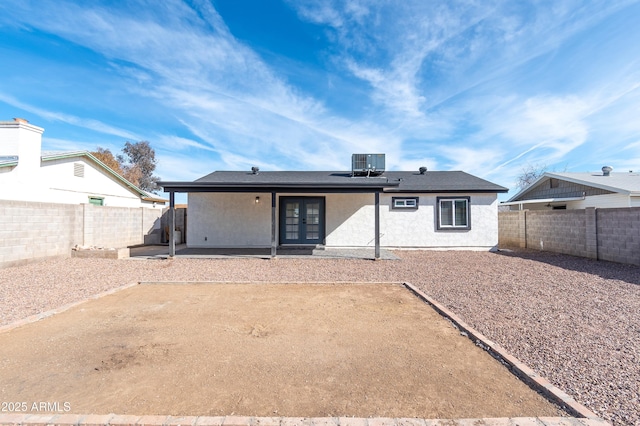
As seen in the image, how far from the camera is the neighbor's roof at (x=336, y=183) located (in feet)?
30.5

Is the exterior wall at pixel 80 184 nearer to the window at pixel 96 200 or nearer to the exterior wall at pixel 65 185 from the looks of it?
Result: the exterior wall at pixel 65 185

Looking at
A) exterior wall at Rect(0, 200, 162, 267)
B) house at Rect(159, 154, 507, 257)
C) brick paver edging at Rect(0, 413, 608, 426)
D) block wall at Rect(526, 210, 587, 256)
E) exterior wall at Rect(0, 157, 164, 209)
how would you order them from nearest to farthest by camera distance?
brick paver edging at Rect(0, 413, 608, 426), exterior wall at Rect(0, 200, 162, 267), block wall at Rect(526, 210, 587, 256), exterior wall at Rect(0, 157, 164, 209), house at Rect(159, 154, 507, 257)

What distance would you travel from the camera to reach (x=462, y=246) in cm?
1145

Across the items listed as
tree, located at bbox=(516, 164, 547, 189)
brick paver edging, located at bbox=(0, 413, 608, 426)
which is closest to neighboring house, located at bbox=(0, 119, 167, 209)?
brick paver edging, located at bbox=(0, 413, 608, 426)

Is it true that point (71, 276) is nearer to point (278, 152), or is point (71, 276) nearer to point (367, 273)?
point (367, 273)

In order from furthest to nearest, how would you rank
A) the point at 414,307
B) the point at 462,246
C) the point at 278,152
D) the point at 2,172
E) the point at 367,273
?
1. the point at 278,152
2. the point at 462,246
3. the point at 2,172
4. the point at 367,273
5. the point at 414,307

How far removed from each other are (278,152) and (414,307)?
1624cm

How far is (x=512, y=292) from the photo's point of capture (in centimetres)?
553

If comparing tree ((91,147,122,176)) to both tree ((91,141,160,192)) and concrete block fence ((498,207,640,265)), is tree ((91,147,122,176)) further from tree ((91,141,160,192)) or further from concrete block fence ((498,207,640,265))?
concrete block fence ((498,207,640,265))

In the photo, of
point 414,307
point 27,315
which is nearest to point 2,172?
point 27,315

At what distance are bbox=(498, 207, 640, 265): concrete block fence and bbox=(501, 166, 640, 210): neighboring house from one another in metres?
3.53

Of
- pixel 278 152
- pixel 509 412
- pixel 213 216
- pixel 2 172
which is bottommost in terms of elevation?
pixel 509 412

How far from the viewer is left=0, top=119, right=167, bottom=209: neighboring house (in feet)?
34.9

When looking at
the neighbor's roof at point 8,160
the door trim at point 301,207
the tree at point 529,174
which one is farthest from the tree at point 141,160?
the tree at point 529,174
